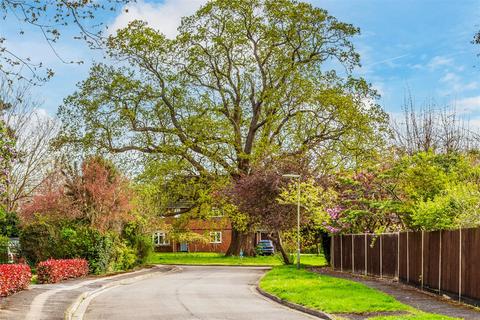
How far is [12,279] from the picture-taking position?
21.5m

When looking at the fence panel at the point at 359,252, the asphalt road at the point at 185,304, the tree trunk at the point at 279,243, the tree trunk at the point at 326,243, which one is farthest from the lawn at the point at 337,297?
the tree trunk at the point at 326,243

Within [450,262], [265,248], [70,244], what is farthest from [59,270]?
[265,248]

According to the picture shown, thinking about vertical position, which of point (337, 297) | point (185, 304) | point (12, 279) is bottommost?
point (185, 304)

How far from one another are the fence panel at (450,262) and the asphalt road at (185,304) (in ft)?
15.3

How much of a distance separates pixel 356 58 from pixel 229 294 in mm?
29615

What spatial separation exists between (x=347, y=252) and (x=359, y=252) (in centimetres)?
240

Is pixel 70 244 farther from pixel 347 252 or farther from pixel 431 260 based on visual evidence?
pixel 431 260

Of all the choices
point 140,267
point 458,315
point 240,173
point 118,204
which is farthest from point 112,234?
point 458,315

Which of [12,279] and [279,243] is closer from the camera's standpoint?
[12,279]

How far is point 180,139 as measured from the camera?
5184 centimetres

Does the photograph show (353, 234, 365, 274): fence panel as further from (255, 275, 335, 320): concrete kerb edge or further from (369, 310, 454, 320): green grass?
(369, 310, 454, 320): green grass

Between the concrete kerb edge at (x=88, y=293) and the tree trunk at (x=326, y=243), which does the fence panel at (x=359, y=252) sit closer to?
the tree trunk at (x=326, y=243)

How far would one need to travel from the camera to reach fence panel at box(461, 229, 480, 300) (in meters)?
17.6

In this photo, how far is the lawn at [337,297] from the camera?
17047mm
